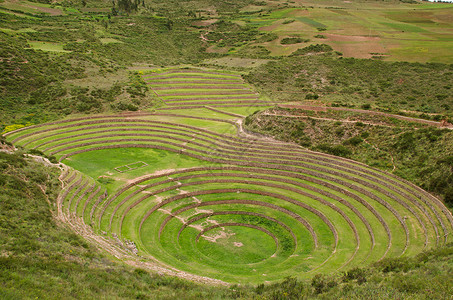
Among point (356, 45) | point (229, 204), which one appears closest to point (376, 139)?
point (229, 204)

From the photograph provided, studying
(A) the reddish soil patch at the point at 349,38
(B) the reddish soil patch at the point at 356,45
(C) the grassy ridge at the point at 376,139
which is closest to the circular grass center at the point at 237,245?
(C) the grassy ridge at the point at 376,139

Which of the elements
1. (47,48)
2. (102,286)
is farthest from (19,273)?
(47,48)

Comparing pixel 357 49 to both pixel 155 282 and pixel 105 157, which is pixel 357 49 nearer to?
pixel 105 157

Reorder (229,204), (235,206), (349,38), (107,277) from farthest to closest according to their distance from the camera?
(349,38) → (229,204) → (235,206) → (107,277)

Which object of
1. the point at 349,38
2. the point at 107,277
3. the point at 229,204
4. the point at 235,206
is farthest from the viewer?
the point at 349,38

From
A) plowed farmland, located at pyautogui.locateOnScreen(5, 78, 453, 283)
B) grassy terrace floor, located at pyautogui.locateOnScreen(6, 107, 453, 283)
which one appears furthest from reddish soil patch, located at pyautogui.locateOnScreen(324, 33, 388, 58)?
grassy terrace floor, located at pyautogui.locateOnScreen(6, 107, 453, 283)

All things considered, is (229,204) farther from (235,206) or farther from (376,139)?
(376,139)

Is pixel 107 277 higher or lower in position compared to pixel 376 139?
→ lower
